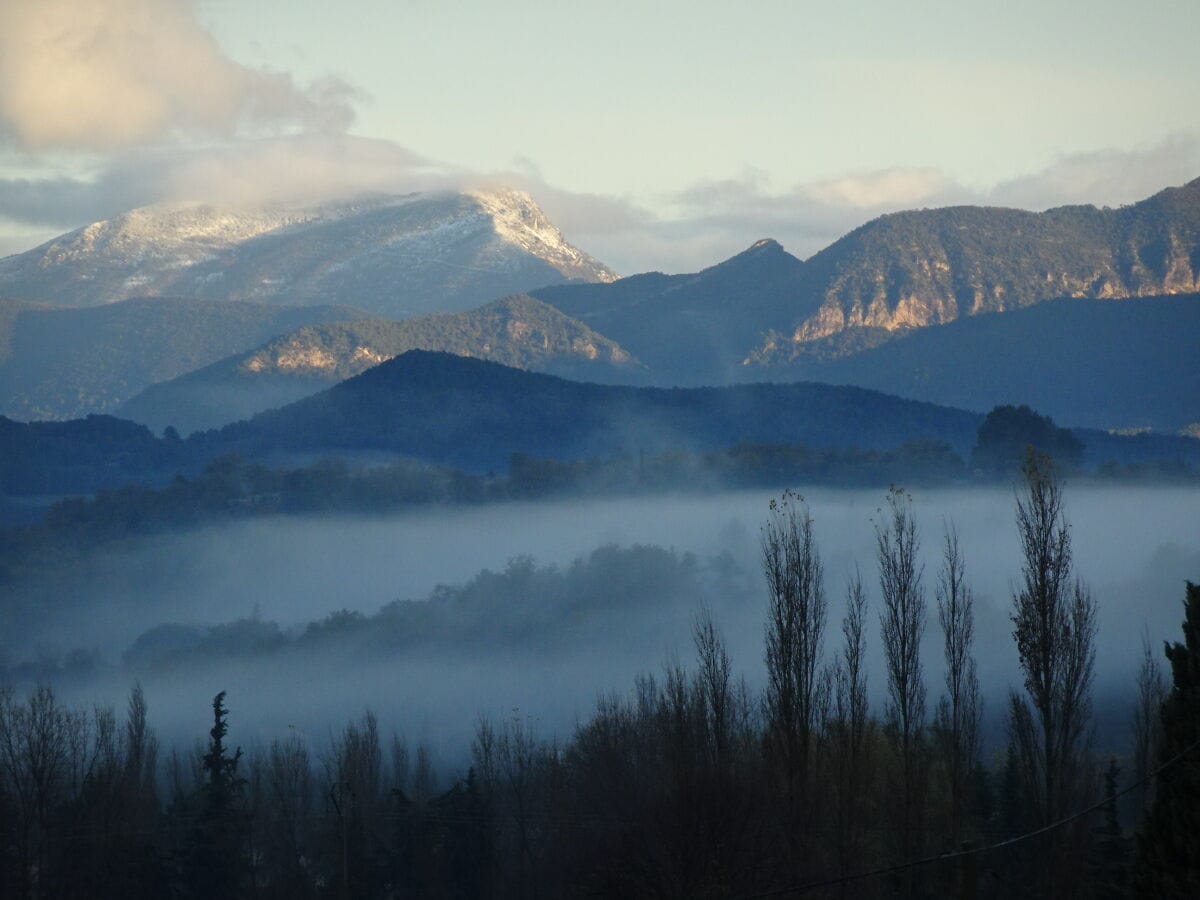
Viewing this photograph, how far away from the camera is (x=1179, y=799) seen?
121ft

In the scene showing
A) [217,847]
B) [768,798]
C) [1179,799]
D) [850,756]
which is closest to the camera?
[1179,799]

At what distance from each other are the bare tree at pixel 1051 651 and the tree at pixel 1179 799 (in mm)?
17326

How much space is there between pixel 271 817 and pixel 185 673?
100477mm

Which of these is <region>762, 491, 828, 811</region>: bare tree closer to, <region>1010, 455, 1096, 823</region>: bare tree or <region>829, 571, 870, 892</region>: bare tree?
<region>829, 571, 870, 892</region>: bare tree

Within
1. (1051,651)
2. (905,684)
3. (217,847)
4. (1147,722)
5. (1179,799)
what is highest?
(1051,651)

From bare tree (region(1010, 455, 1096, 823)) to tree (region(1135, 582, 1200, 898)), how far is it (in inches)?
682

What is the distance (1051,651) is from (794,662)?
924cm

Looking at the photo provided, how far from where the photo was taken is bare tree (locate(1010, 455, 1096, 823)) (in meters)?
56.0

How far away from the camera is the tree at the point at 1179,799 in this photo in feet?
119

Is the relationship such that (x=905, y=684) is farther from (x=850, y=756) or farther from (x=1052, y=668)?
(x=1052, y=668)

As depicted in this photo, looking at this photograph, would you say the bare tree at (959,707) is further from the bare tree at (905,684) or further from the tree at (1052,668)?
the tree at (1052,668)

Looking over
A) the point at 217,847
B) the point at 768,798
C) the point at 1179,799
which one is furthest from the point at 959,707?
the point at 217,847

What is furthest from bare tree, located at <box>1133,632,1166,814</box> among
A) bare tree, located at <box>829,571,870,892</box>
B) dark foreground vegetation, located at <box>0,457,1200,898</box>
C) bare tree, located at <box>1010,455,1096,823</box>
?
bare tree, located at <box>829,571,870,892</box>

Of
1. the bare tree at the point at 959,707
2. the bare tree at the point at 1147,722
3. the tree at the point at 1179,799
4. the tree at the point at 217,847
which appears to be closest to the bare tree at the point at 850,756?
the bare tree at the point at 959,707
